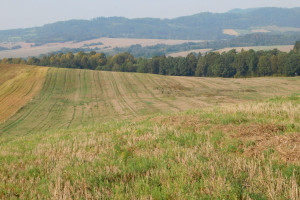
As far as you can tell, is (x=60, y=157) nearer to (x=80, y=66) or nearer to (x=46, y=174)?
(x=46, y=174)

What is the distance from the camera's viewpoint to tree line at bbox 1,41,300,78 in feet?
334

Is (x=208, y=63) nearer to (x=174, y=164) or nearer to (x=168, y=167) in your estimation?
(x=174, y=164)

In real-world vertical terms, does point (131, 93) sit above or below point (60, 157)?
below

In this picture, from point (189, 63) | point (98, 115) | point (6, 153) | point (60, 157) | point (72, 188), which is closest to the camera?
point (72, 188)

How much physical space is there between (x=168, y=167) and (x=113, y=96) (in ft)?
184

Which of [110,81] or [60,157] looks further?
[110,81]

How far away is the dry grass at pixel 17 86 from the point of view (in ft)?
168

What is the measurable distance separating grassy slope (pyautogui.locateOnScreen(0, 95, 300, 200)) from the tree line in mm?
100474

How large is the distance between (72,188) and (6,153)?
657 centimetres

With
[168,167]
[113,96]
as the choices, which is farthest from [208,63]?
[168,167]

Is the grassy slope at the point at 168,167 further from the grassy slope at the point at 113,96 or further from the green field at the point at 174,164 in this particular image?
the grassy slope at the point at 113,96

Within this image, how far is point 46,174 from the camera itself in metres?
8.27

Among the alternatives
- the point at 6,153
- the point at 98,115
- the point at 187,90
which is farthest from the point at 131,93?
the point at 6,153

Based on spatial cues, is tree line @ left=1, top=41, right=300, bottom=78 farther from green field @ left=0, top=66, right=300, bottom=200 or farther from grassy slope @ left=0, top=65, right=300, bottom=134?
green field @ left=0, top=66, right=300, bottom=200
